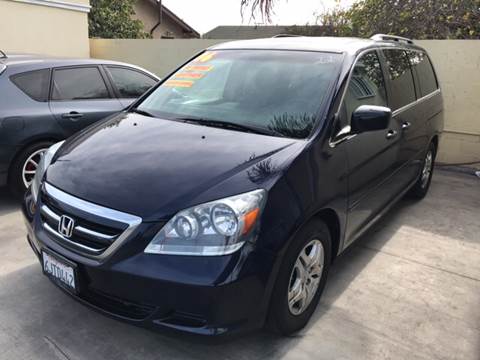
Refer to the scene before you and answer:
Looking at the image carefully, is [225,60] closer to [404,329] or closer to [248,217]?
[248,217]

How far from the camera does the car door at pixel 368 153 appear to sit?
119 inches

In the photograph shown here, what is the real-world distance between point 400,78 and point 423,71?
103cm

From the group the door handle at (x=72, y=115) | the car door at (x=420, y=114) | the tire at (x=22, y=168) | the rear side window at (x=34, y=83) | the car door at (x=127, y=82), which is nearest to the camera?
the car door at (x=420, y=114)

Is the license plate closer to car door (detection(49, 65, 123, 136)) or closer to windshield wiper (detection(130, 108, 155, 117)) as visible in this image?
windshield wiper (detection(130, 108, 155, 117))

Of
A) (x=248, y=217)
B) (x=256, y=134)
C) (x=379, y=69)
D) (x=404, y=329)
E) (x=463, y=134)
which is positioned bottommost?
(x=404, y=329)

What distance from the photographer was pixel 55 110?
15.5 feet

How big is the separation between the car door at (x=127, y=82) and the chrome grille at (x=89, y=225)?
3.17 meters

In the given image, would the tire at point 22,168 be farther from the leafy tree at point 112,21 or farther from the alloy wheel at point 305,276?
the leafy tree at point 112,21

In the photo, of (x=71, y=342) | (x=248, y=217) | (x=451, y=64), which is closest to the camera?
(x=248, y=217)

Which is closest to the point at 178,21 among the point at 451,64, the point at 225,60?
the point at 451,64

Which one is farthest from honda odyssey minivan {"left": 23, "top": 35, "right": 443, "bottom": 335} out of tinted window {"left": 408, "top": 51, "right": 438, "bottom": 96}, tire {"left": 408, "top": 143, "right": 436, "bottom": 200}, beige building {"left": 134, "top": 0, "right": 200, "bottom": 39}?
beige building {"left": 134, "top": 0, "right": 200, "bottom": 39}

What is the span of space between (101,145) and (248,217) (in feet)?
3.85

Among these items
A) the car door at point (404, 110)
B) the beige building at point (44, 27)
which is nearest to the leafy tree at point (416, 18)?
the car door at point (404, 110)

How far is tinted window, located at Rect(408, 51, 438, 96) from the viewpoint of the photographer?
15.8 feet
